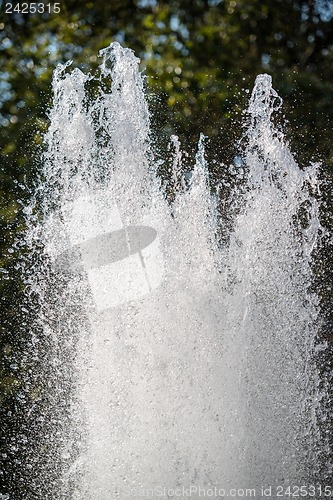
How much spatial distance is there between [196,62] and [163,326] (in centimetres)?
330

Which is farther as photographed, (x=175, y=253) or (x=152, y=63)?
(x=152, y=63)

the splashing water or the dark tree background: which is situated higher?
the dark tree background

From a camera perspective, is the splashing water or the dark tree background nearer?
the splashing water

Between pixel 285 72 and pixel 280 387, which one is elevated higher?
pixel 285 72

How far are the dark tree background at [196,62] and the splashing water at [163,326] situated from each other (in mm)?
867

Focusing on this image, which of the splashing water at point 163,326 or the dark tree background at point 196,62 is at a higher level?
the dark tree background at point 196,62

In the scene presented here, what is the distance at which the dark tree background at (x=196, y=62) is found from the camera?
6.03 meters

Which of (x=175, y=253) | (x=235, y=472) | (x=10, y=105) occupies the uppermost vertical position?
(x=10, y=105)

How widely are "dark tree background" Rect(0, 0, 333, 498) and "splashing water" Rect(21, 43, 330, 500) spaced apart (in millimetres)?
867

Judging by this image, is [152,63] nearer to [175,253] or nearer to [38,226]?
[38,226]

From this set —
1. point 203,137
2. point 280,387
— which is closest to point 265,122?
point 203,137

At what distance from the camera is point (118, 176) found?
4441mm

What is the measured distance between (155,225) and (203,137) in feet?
7.32

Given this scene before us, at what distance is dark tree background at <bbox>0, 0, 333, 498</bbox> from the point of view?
603 centimetres
